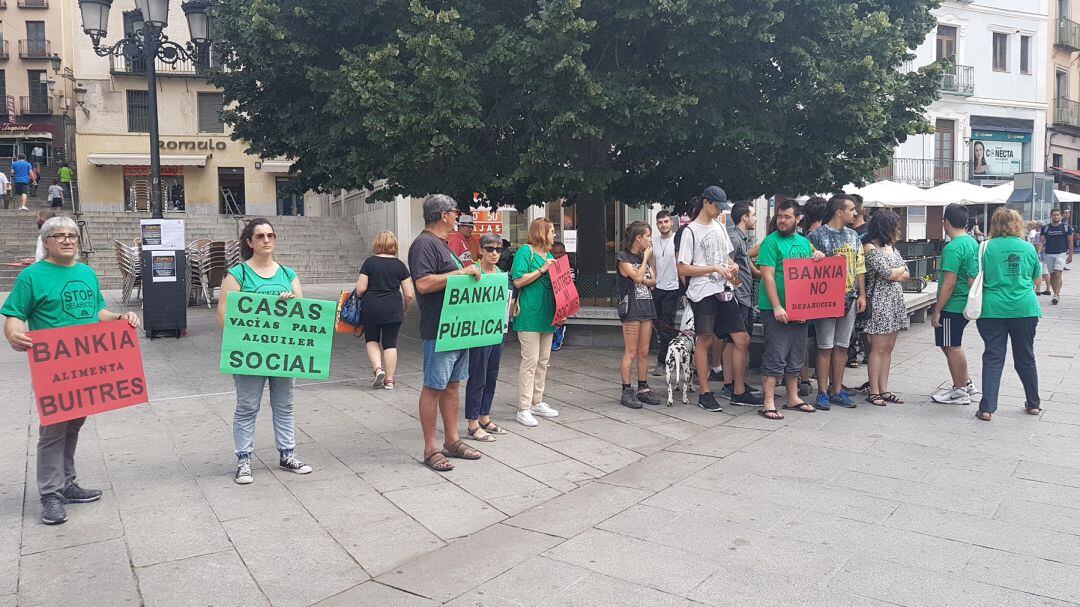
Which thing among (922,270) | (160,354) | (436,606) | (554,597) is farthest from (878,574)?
(922,270)

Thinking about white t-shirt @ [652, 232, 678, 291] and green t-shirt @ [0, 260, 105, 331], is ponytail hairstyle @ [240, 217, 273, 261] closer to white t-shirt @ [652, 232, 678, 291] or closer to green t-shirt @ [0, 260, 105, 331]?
green t-shirt @ [0, 260, 105, 331]

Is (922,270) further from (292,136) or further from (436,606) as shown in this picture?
(436,606)

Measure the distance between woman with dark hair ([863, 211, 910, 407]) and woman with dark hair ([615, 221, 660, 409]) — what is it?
2018 millimetres

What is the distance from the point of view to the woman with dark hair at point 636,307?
7930mm

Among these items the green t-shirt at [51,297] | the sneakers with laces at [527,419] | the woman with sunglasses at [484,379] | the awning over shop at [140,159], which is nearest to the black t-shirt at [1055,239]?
the sneakers with laces at [527,419]

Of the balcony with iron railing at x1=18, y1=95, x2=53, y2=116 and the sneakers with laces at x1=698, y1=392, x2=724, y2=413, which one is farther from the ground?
the balcony with iron railing at x1=18, y1=95, x2=53, y2=116

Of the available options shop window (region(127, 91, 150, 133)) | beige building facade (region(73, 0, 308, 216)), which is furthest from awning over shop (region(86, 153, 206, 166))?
shop window (region(127, 91, 150, 133))

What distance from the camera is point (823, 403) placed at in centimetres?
792

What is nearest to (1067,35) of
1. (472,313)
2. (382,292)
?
(382,292)

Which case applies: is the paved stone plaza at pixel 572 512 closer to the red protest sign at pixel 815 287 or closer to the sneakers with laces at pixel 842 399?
the sneakers with laces at pixel 842 399

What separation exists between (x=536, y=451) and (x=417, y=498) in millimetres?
1357

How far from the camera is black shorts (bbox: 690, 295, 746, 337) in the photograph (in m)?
7.83

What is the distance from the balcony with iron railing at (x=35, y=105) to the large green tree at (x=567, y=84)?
4687 cm

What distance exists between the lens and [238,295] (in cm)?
547
